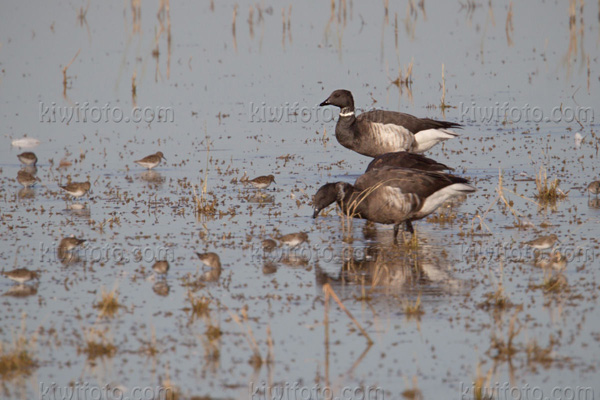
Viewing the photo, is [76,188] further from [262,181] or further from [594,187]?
[594,187]

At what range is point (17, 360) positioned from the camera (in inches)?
343

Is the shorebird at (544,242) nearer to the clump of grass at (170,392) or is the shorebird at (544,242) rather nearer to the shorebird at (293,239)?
the shorebird at (293,239)

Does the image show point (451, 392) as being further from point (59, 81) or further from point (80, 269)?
point (59, 81)

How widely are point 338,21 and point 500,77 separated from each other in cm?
1317

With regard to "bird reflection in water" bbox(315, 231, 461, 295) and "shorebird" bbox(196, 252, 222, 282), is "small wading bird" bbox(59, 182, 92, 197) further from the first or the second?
"bird reflection in water" bbox(315, 231, 461, 295)

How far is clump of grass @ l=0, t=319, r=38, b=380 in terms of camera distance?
8.68 metres

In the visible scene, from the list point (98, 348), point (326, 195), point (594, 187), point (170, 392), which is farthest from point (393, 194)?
point (170, 392)

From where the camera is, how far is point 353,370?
8.74 meters

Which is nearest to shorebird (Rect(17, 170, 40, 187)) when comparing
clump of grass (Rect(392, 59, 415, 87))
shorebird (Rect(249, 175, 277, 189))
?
shorebird (Rect(249, 175, 277, 189))

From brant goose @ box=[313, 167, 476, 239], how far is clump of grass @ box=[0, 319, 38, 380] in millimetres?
5512

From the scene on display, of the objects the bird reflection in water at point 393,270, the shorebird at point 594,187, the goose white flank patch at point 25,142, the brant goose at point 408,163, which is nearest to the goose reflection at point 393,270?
the bird reflection in water at point 393,270

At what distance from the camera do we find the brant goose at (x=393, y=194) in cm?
1294

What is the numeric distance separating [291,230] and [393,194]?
1965 millimetres

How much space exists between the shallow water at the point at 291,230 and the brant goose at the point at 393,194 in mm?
513
